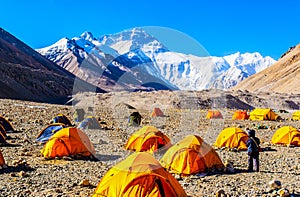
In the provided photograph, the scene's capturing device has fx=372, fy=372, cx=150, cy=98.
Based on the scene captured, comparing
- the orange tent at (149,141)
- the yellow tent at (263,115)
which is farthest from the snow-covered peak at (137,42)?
the yellow tent at (263,115)

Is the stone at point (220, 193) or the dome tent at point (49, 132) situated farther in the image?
the dome tent at point (49, 132)

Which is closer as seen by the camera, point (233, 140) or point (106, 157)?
point (106, 157)

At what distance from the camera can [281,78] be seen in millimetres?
134250

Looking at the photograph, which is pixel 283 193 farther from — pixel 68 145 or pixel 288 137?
pixel 288 137

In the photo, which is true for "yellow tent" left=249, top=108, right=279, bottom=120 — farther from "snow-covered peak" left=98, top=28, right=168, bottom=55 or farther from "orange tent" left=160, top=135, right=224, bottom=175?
"orange tent" left=160, top=135, right=224, bottom=175

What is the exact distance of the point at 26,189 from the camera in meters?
10.7

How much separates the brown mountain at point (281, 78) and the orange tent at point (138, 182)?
114 metres

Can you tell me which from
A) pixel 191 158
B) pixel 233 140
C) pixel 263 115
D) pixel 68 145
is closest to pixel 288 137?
pixel 233 140

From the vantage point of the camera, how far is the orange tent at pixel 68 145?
50.0 feet

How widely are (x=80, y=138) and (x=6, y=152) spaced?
340 centimetres

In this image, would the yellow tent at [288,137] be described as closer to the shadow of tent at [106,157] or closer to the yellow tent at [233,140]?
the yellow tent at [233,140]

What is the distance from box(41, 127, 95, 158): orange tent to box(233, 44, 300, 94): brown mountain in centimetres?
10987

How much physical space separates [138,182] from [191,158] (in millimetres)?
4299

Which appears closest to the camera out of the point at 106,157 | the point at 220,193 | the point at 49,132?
the point at 220,193
